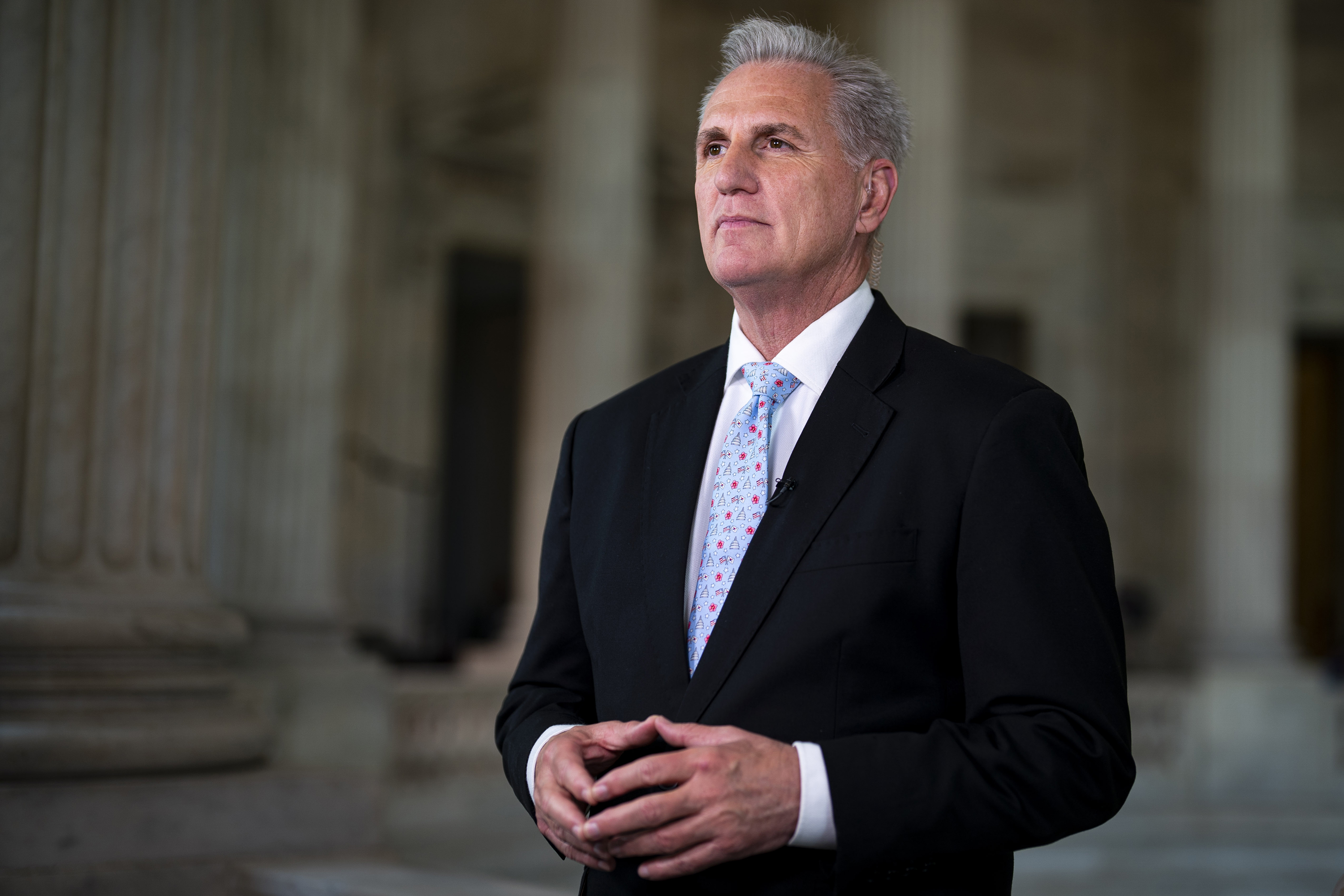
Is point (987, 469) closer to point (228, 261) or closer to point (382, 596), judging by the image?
point (228, 261)

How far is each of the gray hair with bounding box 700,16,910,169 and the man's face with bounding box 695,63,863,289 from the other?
22 mm

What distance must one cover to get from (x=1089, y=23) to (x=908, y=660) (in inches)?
815

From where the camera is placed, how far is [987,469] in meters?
2.08

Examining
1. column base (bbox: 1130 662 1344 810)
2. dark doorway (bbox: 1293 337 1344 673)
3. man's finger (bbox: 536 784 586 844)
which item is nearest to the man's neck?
man's finger (bbox: 536 784 586 844)

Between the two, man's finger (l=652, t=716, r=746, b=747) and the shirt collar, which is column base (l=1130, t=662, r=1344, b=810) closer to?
the shirt collar

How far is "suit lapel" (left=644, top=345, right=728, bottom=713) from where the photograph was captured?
225cm

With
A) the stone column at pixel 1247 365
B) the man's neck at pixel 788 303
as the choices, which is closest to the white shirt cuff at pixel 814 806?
the man's neck at pixel 788 303

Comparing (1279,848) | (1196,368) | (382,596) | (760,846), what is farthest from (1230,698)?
(760,846)

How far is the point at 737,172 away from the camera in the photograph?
230 centimetres

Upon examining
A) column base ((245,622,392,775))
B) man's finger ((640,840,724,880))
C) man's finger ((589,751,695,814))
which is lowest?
column base ((245,622,392,775))

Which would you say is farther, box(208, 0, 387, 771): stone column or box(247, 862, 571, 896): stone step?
box(208, 0, 387, 771): stone column

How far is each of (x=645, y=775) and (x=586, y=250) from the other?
1153 centimetres

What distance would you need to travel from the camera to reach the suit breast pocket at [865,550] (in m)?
2.11

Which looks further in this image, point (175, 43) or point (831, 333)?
point (175, 43)
